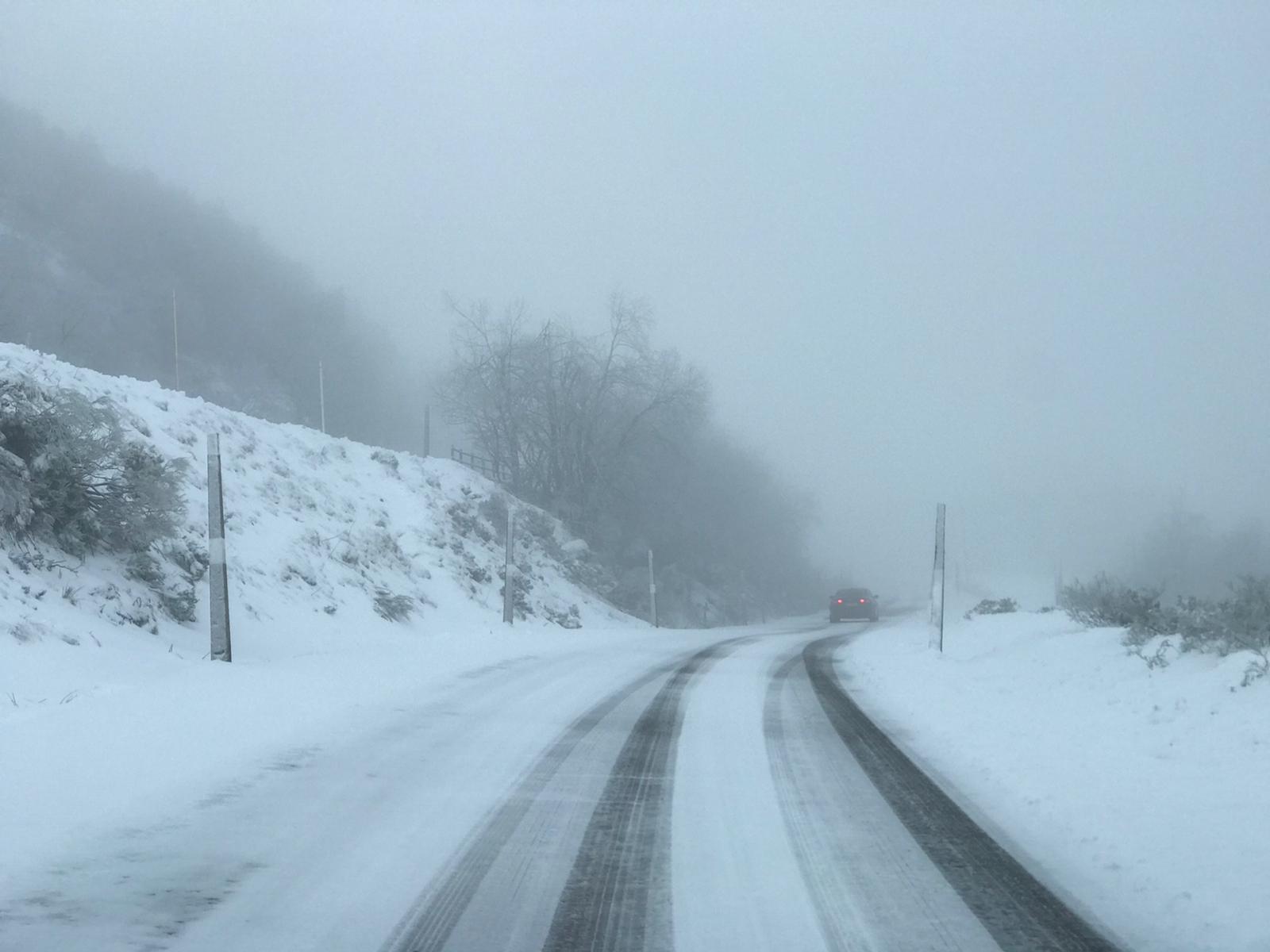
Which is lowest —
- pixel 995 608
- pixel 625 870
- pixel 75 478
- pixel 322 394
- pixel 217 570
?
pixel 995 608

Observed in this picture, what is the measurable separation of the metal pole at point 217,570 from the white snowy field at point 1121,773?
7879 mm

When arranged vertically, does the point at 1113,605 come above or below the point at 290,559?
below

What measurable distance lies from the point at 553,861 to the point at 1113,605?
534 inches

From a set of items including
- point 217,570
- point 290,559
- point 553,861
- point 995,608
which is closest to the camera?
point 553,861

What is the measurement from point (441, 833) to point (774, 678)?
1100 centimetres

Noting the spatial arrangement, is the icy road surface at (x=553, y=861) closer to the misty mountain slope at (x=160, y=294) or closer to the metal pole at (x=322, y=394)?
the metal pole at (x=322, y=394)

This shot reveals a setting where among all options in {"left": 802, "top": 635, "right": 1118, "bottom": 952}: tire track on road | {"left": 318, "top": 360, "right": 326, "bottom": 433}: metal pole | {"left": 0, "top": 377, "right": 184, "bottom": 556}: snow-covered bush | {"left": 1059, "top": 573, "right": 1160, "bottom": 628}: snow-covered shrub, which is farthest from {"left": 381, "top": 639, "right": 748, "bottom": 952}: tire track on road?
{"left": 318, "top": 360, "right": 326, "bottom": 433}: metal pole

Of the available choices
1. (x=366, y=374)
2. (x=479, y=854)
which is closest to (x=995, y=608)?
(x=479, y=854)

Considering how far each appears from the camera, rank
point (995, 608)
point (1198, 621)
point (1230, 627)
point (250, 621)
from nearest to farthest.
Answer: point (1230, 627) < point (1198, 621) < point (250, 621) < point (995, 608)

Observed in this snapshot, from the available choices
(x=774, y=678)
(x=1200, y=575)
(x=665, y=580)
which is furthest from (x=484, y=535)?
(x=1200, y=575)

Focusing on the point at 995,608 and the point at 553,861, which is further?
the point at 995,608

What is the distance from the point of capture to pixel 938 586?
73.6 feet

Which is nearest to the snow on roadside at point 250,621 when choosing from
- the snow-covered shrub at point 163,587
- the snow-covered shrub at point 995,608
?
the snow-covered shrub at point 163,587

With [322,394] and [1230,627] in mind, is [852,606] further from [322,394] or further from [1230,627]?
[1230,627]
